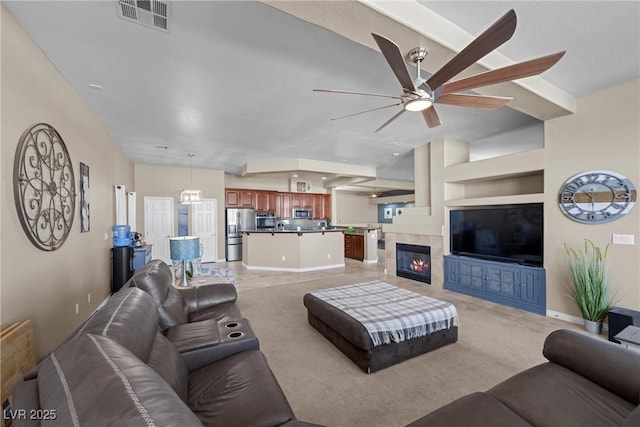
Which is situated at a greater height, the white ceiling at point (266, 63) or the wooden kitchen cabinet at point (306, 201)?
the white ceiling at point (266, 63)

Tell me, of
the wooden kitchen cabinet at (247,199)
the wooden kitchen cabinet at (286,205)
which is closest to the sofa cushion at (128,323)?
the wooden kitchen cabinet at (247,199)

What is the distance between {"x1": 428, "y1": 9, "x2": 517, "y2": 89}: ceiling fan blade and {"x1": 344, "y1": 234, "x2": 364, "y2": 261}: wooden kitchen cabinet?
242 inches

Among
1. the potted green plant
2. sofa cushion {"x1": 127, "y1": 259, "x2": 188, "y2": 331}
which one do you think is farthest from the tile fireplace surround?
sofa cushion {"x1": 127, "y1": 259, "x2": 188, "y2": 331}

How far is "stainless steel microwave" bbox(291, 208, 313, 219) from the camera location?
9297 millimetres

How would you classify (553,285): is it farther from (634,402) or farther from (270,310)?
(270,310)

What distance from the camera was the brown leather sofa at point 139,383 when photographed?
0.65 meters

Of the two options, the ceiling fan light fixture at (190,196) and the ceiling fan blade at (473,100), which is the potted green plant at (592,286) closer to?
the ceiling fan blade at (473,100)

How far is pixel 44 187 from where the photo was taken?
2.28m

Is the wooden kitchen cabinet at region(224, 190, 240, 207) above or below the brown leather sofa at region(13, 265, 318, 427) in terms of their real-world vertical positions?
above

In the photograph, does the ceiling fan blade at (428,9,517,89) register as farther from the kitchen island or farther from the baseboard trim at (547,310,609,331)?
the kitchen island

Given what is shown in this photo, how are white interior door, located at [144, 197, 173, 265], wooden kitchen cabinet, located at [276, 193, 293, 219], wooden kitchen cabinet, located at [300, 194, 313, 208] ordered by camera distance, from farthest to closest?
1. wooden kitchen cabinet, located at [300, 194, 313, 208]
2. wooden kitchen cabinet, located at [276, 193, 293, 219]
3. white interior door, located at [144, 197, 173, 265]

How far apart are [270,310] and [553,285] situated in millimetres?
3838

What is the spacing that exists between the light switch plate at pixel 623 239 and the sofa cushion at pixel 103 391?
435 centimetres

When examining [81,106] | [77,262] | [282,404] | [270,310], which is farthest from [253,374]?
[81,106]
